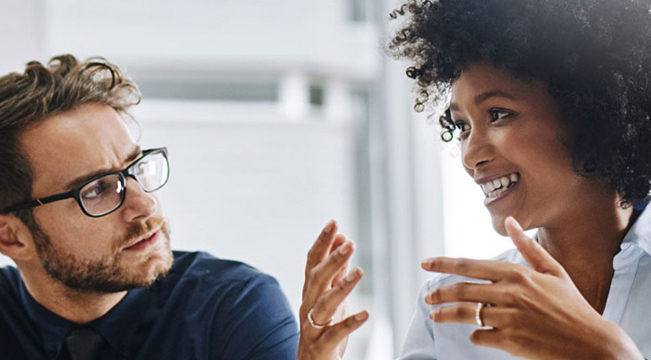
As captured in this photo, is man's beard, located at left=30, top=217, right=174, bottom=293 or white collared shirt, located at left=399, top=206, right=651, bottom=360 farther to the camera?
man's beard, located at left=30, top=217, right=174, bottom=293

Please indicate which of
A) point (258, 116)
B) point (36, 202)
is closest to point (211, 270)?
point (36, 202)

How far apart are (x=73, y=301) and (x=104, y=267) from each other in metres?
0.15

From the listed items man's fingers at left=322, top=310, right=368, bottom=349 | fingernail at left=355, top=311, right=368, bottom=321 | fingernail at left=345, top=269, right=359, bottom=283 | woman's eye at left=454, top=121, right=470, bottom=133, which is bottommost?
man's fingers at left=322, top=310, right=368, bottom=349

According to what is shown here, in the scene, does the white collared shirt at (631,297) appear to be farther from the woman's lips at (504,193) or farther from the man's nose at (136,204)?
the man's nose at (136,204)

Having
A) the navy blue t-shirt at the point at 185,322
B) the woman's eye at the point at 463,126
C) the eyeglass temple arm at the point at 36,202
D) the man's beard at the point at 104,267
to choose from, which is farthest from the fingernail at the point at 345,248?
the eyeglass temple arm at the point at 36,202

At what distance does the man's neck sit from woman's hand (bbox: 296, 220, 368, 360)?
1.99 feet

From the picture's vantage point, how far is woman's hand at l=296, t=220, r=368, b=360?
1.10 metres

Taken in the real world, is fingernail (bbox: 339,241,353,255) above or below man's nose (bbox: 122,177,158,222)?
below

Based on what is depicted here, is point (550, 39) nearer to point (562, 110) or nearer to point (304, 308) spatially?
point (562, 110)

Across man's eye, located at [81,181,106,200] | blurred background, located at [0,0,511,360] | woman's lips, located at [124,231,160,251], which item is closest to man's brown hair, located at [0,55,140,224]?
man's eye, located at [81,181,106,200]

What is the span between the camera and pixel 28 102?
1559mm

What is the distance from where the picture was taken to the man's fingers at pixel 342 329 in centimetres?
110

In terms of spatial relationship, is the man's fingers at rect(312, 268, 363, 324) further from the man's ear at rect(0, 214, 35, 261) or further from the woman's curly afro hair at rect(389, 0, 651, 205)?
the man's ear at rect(0, 214, 35, 261)

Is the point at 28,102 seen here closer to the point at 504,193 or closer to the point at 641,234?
the point at 504,193
